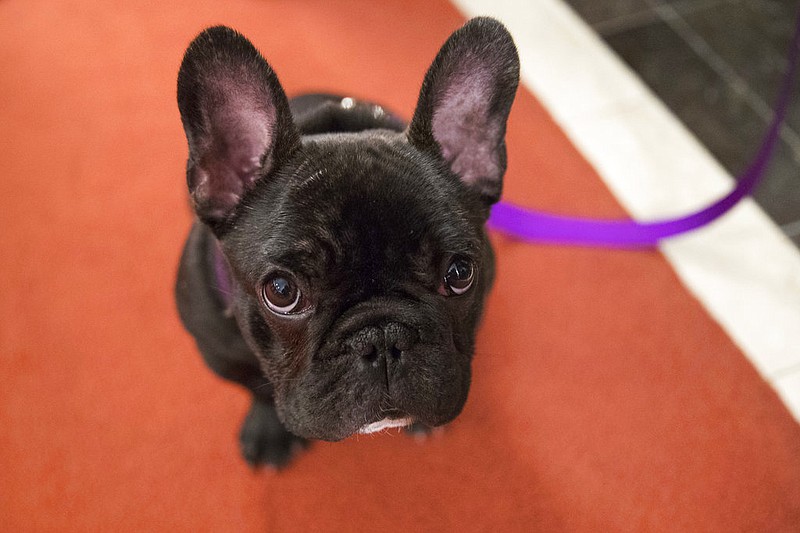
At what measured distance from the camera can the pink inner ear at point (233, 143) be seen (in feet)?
4.93

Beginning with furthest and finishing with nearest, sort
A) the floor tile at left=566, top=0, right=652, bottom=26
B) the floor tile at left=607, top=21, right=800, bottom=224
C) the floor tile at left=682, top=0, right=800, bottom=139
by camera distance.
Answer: the floor tile at left=566, top=0, right=652, bottom=26, the floor tile at left=682, top=0, right=800, bottom=139, the floor tile at left=607, top=21, right=800, bottom=224

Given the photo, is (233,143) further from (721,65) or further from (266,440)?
(721,65)

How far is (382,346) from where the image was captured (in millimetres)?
1510

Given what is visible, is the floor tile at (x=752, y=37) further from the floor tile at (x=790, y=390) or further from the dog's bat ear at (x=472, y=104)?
the dog's bat ear at (x=472, y=104)

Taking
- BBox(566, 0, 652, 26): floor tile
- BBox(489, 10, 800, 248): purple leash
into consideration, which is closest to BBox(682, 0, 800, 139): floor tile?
BBox(566, 0, 652, 26): floor tile

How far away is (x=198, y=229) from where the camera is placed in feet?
6.35

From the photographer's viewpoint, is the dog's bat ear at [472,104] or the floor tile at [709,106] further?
the floor tile at [709,106]

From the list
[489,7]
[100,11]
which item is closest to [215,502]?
[100,11]

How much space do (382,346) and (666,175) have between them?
217cm

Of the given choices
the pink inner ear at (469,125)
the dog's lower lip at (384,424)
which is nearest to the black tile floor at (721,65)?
the pink inner ear at (469,125)

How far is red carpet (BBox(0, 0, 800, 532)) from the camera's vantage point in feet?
7.09

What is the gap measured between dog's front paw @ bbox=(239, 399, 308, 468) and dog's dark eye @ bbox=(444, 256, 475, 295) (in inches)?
33.8

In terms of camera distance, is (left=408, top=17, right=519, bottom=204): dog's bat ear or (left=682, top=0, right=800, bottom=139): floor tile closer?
(left=408, top=17, right=519, bottom=204): dog's bat ear

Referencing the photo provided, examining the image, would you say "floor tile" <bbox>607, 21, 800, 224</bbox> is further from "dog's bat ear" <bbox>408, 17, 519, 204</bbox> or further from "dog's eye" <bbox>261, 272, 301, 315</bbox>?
"dog's eye" <bbox>261, 272, 301, 315</bbox>
